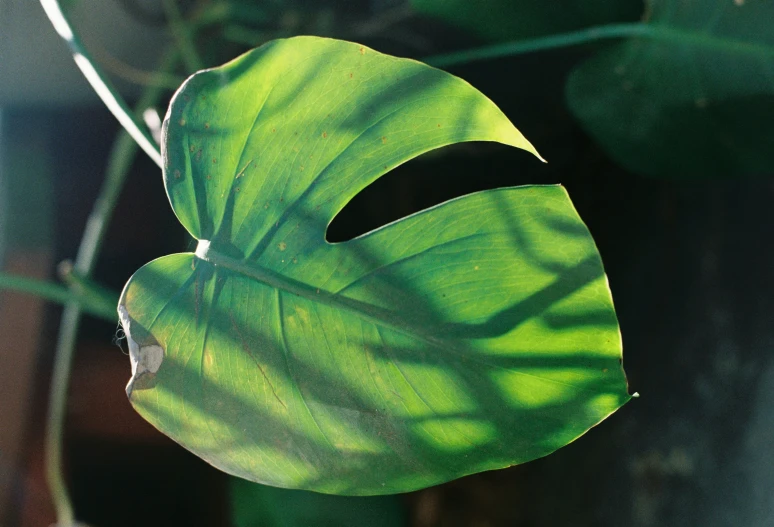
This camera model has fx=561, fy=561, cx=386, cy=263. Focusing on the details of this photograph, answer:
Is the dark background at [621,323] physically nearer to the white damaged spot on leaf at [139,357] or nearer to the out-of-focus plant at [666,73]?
the out-of-focus plant at [666,73]

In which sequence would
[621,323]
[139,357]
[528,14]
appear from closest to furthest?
[139,357] → [528,14] → [621,323]

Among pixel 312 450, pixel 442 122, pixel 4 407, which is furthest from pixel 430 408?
pixel 4 407

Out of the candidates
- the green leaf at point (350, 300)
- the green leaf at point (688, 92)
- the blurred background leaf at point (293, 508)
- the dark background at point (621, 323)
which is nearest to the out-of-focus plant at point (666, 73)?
the green leaf at point (688, 92)

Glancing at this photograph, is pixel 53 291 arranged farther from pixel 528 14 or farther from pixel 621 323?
pixel 621 323

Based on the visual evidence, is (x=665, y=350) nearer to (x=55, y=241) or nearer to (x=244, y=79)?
(x=244, y=79)

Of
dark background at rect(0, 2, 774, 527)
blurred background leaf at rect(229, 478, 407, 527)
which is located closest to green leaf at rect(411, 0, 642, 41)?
dark background at rect(0, 2, 774, 527)

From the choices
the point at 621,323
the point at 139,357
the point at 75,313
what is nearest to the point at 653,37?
the point at 621,323
